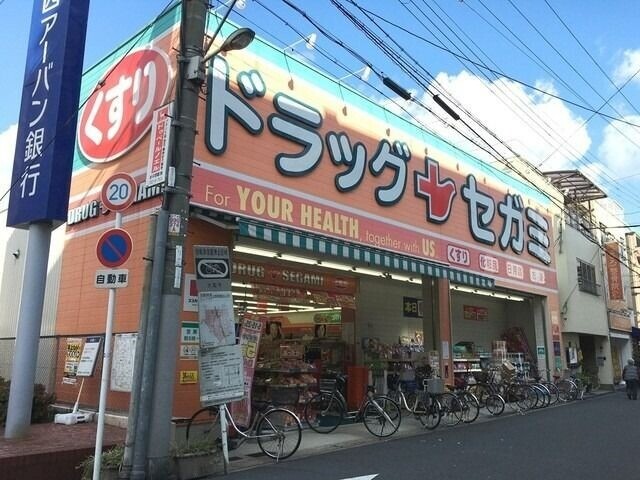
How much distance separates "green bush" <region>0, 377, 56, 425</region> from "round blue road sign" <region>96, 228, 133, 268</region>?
465cm

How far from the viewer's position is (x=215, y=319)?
8.20 metres

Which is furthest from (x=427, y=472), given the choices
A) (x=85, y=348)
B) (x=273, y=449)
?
(x=85, y=348)

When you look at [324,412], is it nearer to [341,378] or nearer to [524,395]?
[341,378]

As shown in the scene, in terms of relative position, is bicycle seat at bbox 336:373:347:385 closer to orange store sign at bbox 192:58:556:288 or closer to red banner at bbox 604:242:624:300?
orange store sign at bbox 192:58:556:288

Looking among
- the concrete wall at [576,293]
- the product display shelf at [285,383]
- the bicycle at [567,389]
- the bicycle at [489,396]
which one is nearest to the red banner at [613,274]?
the concrete wall at [576,293]

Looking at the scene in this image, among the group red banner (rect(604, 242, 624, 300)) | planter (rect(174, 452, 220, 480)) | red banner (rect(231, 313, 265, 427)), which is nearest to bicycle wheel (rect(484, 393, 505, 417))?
red banner (rect(231, 313, 265, 427))

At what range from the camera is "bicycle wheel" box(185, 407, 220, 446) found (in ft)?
28.7

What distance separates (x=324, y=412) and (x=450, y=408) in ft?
10.0

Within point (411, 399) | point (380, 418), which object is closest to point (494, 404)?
point (411, 399)

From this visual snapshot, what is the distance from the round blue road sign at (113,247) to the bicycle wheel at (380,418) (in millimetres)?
6433

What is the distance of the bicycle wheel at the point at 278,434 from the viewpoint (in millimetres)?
8742

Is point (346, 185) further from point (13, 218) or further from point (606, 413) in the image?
point (606, 413)

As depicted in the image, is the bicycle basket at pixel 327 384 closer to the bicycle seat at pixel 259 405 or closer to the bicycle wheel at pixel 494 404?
the bicycle seat at pixel 259 405

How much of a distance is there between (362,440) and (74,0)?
9.44 m
